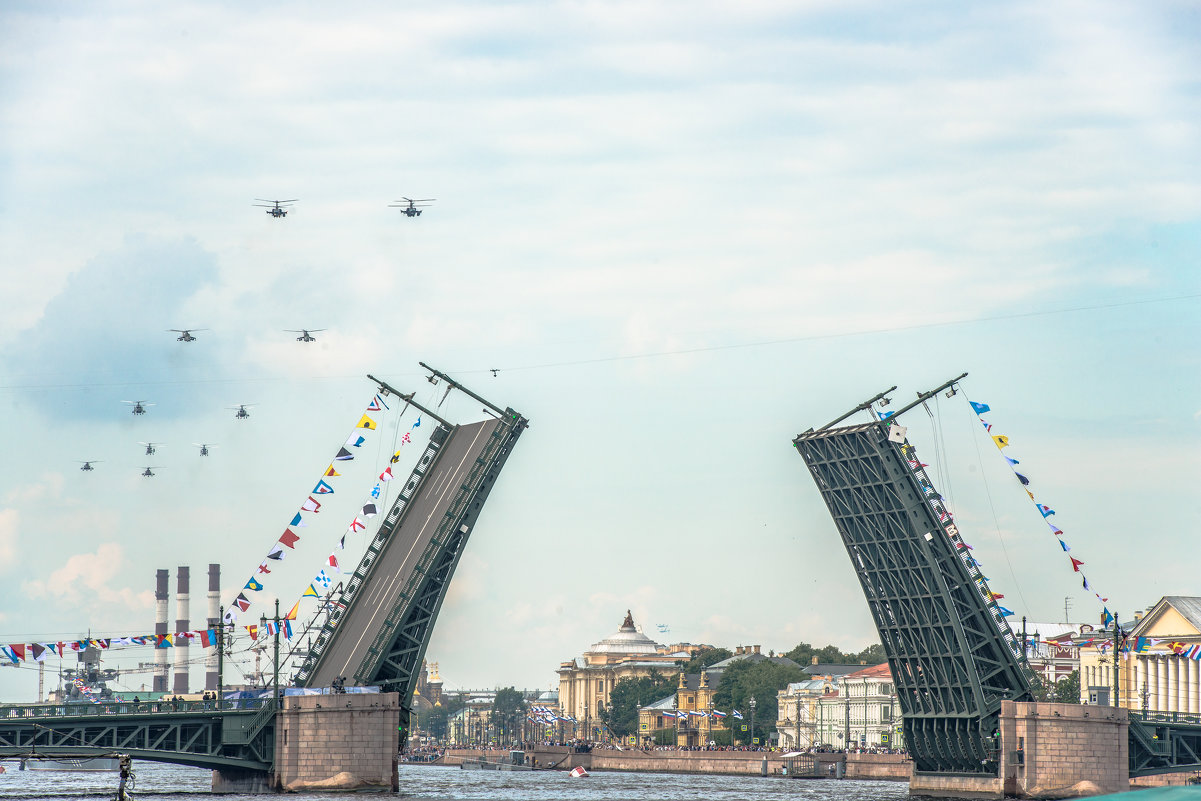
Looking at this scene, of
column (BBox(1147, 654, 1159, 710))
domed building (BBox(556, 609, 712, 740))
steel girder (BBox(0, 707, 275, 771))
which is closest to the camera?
steel girder (BBox(0, 707, 275, 771))

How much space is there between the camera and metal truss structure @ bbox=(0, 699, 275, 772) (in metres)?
43.2

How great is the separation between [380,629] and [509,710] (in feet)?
475

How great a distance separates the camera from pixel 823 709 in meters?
115

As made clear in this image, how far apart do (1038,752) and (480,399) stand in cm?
1724

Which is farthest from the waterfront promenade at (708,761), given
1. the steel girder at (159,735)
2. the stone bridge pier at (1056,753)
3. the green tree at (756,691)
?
the steel girder at (159,735)

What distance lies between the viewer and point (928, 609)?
47.0 metres

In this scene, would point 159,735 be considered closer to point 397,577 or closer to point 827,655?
point 397,577

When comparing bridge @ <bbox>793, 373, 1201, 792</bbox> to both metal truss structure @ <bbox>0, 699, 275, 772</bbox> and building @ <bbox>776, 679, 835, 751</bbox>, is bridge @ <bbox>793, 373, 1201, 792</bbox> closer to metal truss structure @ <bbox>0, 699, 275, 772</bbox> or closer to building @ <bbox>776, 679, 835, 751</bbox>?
metal truss structure @ <bbox>0, 699, 275, 772</bbox>

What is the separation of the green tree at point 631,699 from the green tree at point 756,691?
65.8 feet

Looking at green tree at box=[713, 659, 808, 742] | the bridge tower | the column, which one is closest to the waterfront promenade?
the column

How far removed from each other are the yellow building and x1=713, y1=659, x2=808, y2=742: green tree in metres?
45.4

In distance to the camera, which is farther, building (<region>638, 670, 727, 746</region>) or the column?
building (<region>638, 670, 727, 746</region>)

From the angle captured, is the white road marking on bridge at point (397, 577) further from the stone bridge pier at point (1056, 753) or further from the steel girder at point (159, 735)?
the stone bridge pier at point (1056, 753)

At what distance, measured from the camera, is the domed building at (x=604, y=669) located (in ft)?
566
